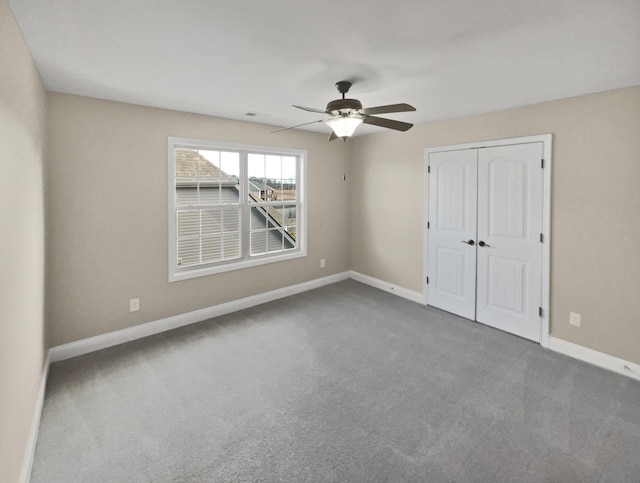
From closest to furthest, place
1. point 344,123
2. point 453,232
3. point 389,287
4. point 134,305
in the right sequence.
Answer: point 344,123 → point 134,305 → point 453,232 → point 389,287

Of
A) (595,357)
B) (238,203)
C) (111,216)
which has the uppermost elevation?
(238,203)

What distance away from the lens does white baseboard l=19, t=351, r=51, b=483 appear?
5.76ft

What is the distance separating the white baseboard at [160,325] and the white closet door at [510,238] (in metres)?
2.55

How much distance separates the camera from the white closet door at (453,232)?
397 cm

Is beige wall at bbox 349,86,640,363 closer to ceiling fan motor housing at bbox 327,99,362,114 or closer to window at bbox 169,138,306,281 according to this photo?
ceiling fan motor housing at bbox 327,99,362,114

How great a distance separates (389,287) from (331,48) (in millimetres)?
3684

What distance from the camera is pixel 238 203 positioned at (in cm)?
431

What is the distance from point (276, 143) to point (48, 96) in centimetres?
245

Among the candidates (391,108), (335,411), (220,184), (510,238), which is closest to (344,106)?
(391,108)

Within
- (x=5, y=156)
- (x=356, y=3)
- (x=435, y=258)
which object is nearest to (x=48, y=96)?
(x=5, y=156)

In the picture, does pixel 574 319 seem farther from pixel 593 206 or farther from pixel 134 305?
pixel 134 305

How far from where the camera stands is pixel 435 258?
173 inches

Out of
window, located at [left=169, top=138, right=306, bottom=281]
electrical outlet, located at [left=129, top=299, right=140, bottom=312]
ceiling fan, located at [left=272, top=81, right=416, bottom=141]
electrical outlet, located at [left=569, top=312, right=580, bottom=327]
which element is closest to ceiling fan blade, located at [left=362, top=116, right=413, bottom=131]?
ceiling fan, located at [left=272, top=81, right=416, bottom=141]

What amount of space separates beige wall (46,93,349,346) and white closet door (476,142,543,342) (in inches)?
121
